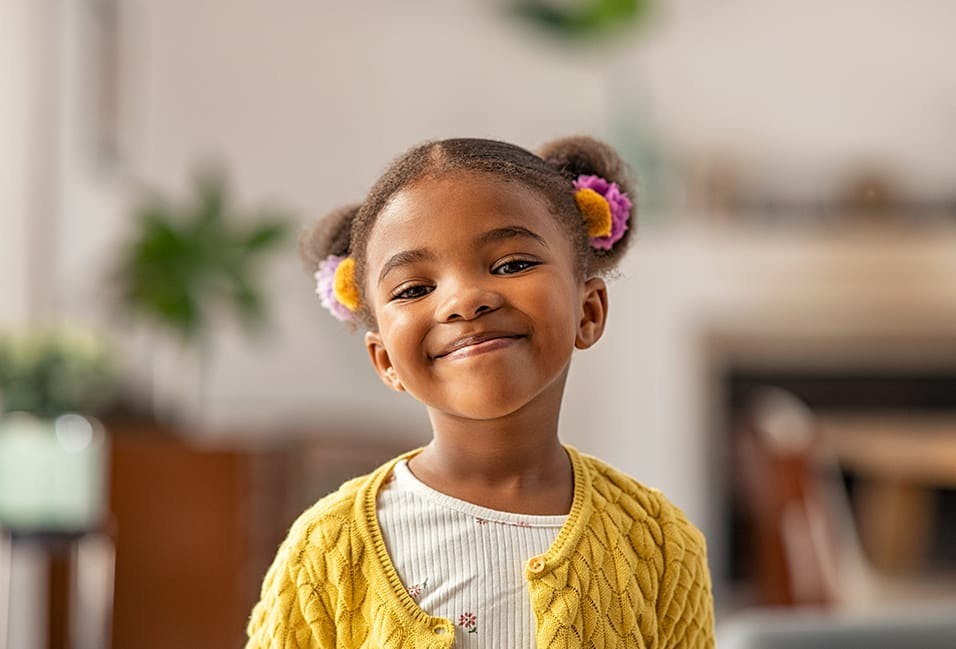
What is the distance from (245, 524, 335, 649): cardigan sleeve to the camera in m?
0.77

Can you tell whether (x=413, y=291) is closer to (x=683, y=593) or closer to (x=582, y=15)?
(x=683, y=593)

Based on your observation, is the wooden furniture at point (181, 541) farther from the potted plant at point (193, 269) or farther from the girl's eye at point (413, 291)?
the girl's eye at point (413, 291)

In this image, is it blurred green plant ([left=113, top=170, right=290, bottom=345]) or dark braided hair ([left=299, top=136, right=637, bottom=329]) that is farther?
blurred green plant ([left=113, top=170, right=290, bottom=345])

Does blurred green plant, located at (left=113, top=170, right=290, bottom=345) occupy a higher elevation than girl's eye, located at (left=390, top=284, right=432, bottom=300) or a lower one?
higher

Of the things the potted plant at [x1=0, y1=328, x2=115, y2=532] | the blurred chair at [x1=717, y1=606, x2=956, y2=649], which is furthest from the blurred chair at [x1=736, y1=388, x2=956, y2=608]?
the potted plant at [x1=0, y1=328, x2=115, y2=532]

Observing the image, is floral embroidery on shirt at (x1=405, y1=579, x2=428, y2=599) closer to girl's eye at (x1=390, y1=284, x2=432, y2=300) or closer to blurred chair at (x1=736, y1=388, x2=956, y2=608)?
girl's eye at (x1=390, y1=284, x2=432, y2=300)

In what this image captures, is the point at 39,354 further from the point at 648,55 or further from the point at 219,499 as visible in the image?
the point at 648,55

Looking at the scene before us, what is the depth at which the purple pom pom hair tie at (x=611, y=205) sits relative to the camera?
83 centimetres

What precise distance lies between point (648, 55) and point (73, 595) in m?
3.47

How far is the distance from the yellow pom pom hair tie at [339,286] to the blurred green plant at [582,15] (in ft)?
15.4

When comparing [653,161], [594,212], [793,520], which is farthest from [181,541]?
[594,212]

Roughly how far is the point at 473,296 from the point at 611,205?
146mm

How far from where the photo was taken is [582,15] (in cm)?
547

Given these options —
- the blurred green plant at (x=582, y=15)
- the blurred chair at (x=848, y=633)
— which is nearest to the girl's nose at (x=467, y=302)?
the blurred chair at (x=848, y=633)
